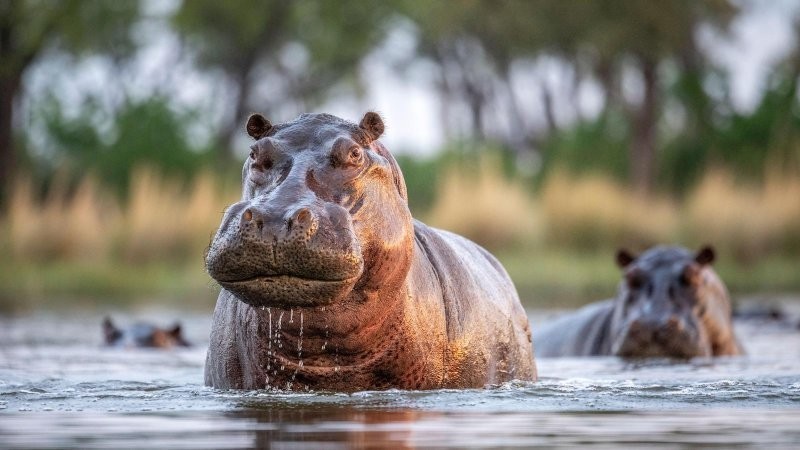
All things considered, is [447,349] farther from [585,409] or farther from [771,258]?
[771,258]

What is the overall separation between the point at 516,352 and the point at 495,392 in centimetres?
60

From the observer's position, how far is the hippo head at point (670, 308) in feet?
28.3

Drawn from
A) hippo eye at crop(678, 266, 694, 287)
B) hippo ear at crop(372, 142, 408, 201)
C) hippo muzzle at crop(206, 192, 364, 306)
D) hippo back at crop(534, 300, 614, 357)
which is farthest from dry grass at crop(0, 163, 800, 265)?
hippo muzzle at crop(206, 192, 364, 306)

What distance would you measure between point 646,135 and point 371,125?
2081cm

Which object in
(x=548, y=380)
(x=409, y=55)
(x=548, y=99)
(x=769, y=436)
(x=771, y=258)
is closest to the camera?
(x=769, y=436)

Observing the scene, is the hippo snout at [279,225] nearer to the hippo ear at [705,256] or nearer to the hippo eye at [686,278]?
the hippo eye at [686,278]

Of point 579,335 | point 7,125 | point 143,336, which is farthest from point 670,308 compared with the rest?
point 7,125

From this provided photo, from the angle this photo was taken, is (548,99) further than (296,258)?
Yes

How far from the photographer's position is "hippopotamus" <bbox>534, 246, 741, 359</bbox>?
863 centimetres

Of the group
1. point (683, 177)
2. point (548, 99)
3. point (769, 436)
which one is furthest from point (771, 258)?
point (548, 99)

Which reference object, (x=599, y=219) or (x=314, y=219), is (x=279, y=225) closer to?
(x=314, y=219)

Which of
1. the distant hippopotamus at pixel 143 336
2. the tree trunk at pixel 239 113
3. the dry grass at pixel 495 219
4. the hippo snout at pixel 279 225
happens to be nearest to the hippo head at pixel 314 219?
the hippo snout at pixel 279 225

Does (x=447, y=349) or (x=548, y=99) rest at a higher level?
(x=548, y=99)

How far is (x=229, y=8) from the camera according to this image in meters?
33.3
